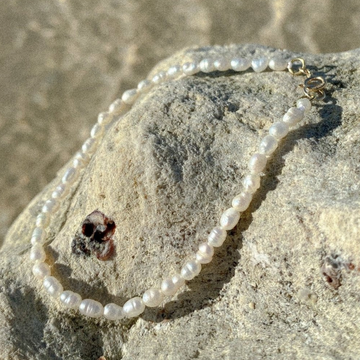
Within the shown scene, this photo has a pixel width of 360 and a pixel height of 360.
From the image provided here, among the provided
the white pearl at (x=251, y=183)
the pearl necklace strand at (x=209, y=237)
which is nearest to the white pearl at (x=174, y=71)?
the pearl necklace strand at (x=209, y=237)

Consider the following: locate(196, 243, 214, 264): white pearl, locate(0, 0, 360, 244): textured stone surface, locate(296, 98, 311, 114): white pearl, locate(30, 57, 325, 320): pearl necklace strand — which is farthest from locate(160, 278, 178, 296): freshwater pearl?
locate(0, 0, 360, 244): textured stone surface

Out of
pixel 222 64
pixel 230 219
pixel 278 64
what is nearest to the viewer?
pixel 230 219

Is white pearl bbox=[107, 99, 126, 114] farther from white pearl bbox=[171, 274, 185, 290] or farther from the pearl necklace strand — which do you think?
white pearl bbox=[171, 274, 185, 290]

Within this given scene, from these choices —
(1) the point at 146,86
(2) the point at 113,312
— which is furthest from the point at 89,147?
(2) the point at 113,312

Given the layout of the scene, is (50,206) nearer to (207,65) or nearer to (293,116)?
(207,65)

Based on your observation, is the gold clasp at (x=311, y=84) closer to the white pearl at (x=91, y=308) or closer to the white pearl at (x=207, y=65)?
the white pearl at (x=207, y=65)

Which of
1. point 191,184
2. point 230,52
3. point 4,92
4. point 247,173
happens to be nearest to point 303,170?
point 247,173
